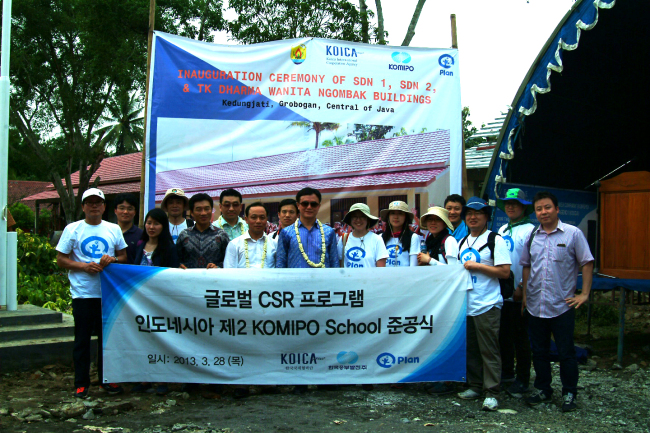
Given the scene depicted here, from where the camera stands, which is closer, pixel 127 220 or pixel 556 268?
pixel 556 268

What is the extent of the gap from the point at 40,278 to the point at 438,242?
6674mm

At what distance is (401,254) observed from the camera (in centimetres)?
473

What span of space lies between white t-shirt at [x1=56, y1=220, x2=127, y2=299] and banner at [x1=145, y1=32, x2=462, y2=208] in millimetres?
1314

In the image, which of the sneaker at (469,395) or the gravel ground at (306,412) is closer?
the gravel ground at (306,412)

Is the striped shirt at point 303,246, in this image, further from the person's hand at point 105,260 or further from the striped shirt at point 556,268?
the striped shirt at point 556,268

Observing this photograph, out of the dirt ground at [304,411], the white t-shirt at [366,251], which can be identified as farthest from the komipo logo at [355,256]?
the dirt ground at [304,411]

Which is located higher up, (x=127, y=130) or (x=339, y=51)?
(x=127, y=130)

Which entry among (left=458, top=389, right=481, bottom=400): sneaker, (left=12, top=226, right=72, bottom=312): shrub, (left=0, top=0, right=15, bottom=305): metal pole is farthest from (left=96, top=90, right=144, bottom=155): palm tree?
(left=458, top=389, right=481, bottom=400): sneaker

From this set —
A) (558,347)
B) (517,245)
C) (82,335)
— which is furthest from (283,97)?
(558,347)

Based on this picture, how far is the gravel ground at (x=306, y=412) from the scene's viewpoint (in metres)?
3.76

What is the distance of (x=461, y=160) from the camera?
622 centimetres

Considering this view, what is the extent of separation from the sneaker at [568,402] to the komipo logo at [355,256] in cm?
184

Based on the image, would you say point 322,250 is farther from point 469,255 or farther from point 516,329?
point 516,329

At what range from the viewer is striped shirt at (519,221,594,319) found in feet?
13.9
